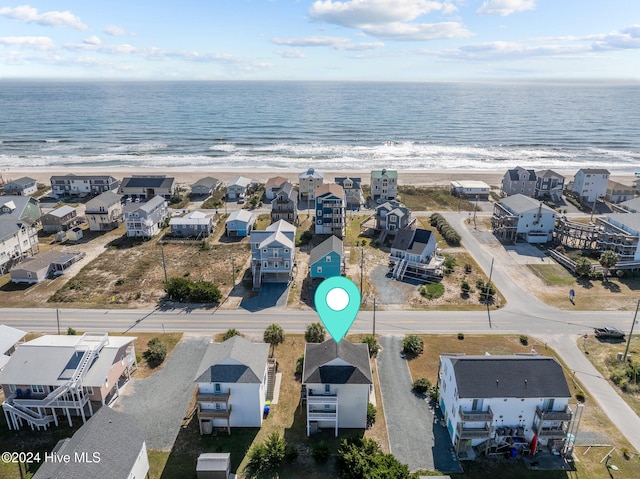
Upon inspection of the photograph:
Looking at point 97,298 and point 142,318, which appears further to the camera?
point 97,298

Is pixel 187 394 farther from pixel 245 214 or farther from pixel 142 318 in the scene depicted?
pixel 245 214

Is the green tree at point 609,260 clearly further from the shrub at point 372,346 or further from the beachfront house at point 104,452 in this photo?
the beachfront house at point 104,452

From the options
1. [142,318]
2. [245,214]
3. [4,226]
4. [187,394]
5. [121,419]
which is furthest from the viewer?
[245,214]

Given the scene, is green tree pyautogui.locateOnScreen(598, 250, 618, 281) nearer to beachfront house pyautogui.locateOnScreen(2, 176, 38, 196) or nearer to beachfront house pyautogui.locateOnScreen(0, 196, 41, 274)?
beachfront house pyautogui.locateOnScreen(0, 196, 41, 274)

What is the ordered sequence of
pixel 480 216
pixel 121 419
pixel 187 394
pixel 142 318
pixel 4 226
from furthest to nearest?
pixel 480 216 < pixel 4 226 < pixel 142 318 < pixel 187 394 < pixel 121 419

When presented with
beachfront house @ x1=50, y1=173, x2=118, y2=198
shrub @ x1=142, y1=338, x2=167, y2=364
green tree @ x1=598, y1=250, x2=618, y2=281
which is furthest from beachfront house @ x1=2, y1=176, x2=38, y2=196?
green tree @ x1=598, y1=250, x2=618, y2=281

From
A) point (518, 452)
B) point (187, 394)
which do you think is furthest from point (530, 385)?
point (187, 394)
